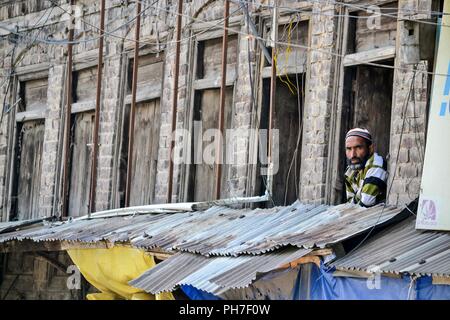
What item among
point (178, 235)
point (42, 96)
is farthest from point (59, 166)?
point (178, 235)

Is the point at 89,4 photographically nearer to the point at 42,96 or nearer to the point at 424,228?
the point at 42,96

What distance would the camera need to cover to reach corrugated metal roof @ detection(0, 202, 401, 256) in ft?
42.5

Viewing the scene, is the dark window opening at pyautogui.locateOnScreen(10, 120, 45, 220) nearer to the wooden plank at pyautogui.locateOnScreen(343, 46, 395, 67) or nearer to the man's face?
the wooden plank at pyautogui.locateOnScreen(343, 46, 395, 67)

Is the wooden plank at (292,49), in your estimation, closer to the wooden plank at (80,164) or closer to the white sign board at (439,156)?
the white sign board at (439,156)

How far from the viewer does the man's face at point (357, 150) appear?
543 inches

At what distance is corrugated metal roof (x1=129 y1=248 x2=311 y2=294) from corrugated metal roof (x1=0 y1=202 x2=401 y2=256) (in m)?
0.09

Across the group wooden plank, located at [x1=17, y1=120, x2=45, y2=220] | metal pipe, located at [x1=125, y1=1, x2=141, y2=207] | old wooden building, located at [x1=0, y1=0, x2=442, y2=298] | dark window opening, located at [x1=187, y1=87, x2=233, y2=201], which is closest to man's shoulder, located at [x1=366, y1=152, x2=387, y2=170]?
old wooden building, located at [x1=0, y1=0, x2=442, y2=298]

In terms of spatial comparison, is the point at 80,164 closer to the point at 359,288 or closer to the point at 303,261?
the point at 303,261

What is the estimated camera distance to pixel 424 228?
1230 cm

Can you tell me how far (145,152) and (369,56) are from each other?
5.00 m

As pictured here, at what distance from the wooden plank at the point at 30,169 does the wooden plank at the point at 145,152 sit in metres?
2.69

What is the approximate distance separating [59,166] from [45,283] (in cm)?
178

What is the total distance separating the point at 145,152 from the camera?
18.9 metres

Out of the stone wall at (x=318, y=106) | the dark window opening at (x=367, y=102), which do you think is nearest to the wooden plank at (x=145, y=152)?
the stone wall at (x=318, y=106)
